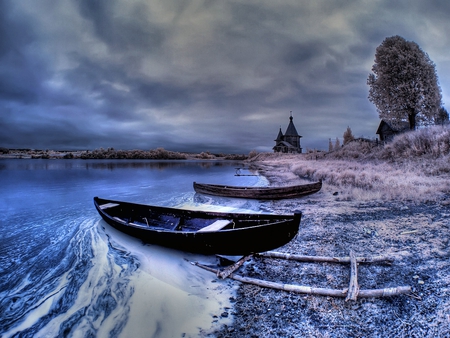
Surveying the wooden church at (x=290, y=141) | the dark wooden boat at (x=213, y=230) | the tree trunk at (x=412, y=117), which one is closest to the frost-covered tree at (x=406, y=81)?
the tree trunk at (x=412, y=117)

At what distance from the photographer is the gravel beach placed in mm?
3023

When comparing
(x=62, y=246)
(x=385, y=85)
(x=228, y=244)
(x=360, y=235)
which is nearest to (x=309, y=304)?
(x=228, y=244)

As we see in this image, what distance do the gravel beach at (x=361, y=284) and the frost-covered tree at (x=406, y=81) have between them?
71.0 ft

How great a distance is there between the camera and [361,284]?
3877mm

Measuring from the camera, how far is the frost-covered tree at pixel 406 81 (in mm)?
21828

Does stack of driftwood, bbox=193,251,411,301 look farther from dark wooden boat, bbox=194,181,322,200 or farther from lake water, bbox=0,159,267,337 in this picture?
dark wooden boat, bbox=194,181,322,200

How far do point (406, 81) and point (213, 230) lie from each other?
93.3 ft

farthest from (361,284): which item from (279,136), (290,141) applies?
(279,136)

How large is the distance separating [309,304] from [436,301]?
6.18 ft

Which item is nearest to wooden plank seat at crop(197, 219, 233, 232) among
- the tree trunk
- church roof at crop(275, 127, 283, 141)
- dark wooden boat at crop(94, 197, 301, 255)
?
dark wooden boat at crop(94, 197, 301, 255)

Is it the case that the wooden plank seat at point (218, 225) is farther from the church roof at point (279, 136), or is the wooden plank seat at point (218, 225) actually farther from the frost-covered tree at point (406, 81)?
the church roof at point (279, 136)

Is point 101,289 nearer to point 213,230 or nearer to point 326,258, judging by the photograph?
point 213,230

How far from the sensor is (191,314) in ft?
12.0

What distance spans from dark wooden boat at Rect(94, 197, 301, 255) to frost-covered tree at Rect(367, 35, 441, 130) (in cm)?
2621
